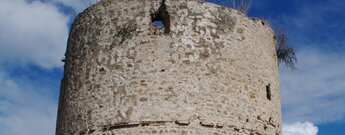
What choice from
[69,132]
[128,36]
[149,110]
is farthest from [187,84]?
[69,132]

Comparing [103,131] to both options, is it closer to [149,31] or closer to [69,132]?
[69,132]

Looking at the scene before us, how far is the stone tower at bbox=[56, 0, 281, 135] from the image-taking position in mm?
8648

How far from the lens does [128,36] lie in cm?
921

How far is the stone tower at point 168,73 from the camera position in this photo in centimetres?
865

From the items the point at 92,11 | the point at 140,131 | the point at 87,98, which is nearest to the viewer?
the point at 140,131

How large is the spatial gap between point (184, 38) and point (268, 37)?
1805 millimetres

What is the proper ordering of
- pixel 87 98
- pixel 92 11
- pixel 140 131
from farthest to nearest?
pixel 92 11
pixel 87 98
pixel 140 131

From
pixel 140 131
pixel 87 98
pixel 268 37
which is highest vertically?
pixel 268 37

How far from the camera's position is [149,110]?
8609mm

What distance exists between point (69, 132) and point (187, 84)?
2.05 m

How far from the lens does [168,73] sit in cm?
879

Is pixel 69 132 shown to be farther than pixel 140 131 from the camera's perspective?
Yes

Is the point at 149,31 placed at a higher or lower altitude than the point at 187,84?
higher

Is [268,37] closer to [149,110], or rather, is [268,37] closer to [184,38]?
[184,38]
